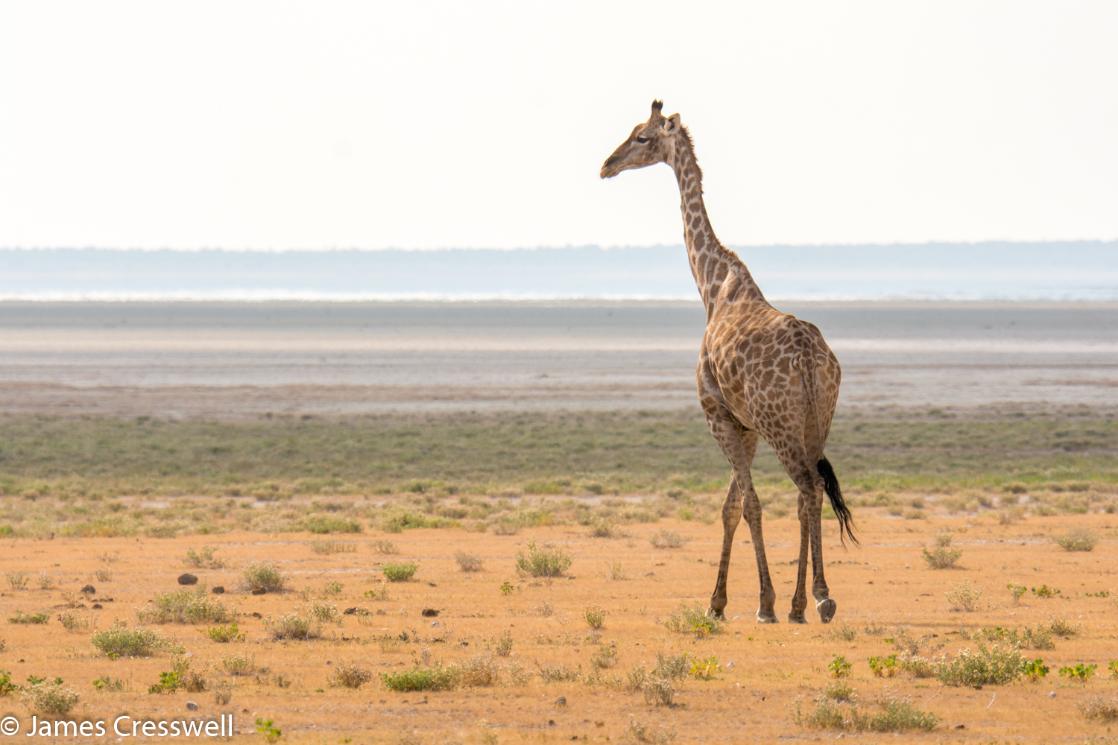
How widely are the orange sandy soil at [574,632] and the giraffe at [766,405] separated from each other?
0.63 metres

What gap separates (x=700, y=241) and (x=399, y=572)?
4.87 metres

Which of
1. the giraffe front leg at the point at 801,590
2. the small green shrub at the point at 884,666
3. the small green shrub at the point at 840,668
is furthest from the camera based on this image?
the giraffe front leg at the point at 801,590

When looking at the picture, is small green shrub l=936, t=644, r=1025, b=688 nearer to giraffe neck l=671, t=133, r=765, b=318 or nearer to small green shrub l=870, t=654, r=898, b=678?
small green shrub l=870, t=654, r=898, b=678

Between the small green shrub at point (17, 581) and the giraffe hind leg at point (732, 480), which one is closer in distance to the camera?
the giraffe hind leg at point (732, 480)

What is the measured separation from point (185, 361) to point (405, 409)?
29.2 m

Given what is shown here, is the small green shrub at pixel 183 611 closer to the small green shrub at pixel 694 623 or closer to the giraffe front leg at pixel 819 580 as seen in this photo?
the small green shrub at pixel 694 623

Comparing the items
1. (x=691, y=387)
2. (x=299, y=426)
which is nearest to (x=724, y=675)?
(x=299, y=426)

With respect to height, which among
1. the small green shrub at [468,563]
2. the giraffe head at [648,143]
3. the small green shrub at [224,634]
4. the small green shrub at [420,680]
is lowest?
the small green shrub at [468,563]

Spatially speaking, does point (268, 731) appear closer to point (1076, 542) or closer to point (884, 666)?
point (884, 666)

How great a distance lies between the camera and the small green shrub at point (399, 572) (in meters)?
17.7

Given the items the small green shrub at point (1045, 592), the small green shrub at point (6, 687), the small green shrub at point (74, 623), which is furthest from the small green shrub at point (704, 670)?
the small green shrub at point (74, 623)

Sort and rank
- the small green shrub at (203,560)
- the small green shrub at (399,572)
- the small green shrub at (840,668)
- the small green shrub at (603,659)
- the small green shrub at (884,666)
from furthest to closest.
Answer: the small green shrub at (203,560)
the small green shrub at (399,572)
the small green shrub at (603,659)
the small green shrub at (884,666)
the small green shrub at (840,668)

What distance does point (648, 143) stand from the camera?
16.9 m

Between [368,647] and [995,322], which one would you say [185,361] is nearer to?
[368,647]
